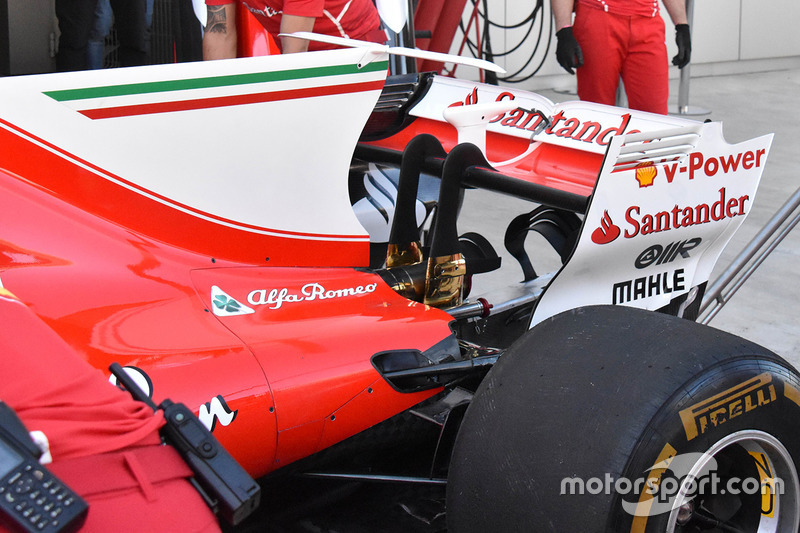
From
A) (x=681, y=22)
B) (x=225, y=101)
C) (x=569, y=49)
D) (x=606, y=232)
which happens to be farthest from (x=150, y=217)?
(x=681, y=22)

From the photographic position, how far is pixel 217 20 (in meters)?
2.63

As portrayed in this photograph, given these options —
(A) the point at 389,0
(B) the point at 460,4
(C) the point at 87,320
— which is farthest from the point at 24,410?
(B) the point at 460,4

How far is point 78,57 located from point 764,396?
3.51 meters

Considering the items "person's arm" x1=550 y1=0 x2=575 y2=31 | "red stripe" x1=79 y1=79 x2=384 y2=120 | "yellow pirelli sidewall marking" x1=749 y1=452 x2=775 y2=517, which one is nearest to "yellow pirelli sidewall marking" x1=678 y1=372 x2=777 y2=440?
"yellow pirelli sidewall marking" x1=749 y1=452 x2=775 y2=517

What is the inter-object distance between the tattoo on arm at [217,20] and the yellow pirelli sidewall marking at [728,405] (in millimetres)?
1844

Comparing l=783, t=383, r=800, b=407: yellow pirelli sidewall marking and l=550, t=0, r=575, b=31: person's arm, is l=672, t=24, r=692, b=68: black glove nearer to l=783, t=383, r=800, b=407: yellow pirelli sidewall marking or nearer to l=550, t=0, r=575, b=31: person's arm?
l=550, t=0, r=575, b=31: person's arm

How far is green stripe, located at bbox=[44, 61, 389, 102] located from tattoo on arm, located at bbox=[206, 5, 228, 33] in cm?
96

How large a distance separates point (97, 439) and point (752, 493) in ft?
3.86

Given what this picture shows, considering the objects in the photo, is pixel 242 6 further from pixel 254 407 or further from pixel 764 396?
pixel 764 396

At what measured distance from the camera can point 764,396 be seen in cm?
153

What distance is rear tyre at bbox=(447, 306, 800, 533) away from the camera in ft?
4.46

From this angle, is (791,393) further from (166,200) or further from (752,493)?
(166,200)

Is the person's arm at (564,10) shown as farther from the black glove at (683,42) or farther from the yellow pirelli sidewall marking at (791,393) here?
the yellow pirelli sidewall marking at (791,393)

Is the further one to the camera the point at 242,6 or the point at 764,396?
the point at 242,6
